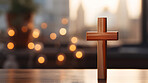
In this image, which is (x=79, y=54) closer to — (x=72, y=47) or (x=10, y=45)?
(x=72, y=47)

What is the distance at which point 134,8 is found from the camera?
2.16 metres

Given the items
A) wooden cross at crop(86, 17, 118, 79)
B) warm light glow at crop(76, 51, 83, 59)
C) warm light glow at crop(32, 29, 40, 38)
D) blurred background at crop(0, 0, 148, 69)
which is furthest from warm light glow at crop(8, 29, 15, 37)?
wooden cross at crop(86, 17, 118, 79)

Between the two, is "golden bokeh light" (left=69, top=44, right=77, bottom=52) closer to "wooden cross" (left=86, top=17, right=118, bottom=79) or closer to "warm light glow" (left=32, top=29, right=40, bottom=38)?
"warm light glow" (left=32, top=29, right=40, bottom=38)

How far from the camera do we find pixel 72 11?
2.15 meters

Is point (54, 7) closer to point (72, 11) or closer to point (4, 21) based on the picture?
point (72, 11)

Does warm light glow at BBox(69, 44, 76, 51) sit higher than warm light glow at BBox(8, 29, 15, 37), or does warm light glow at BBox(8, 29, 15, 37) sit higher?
warm light glow at BBox(8, 29, 15, 37)

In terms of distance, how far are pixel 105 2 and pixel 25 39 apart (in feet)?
2.13

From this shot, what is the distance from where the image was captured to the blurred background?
208 cm

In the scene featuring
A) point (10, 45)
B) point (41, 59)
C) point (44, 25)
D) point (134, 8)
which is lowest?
point (41, 59)

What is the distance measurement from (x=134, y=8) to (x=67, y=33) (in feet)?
1.76

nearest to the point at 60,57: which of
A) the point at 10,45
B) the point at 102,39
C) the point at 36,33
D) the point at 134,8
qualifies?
the point at 36,33

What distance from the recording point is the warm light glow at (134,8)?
216cm

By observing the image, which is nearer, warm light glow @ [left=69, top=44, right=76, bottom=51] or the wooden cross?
the wooden cross

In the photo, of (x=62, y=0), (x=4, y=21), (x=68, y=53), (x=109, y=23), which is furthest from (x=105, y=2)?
(x=4, y=21)
